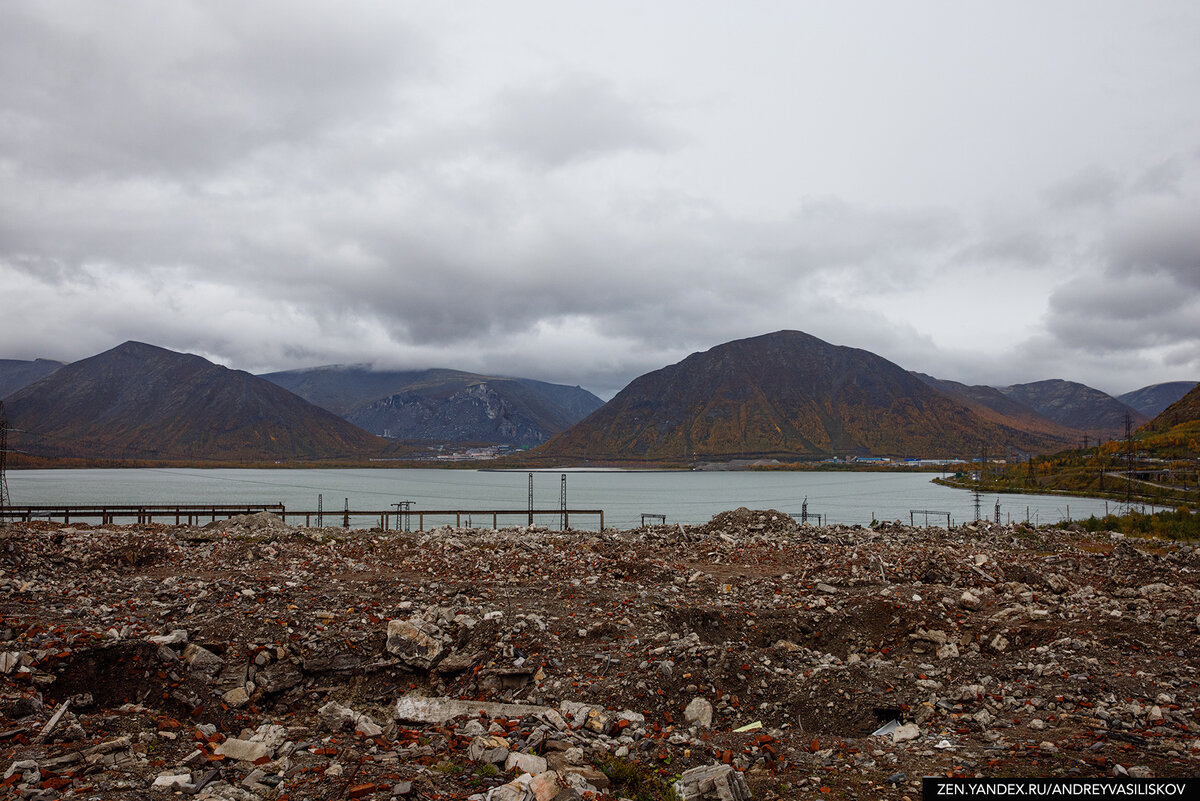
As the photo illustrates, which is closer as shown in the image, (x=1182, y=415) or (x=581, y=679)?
(x=581, y=679)

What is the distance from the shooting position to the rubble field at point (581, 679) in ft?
21.2

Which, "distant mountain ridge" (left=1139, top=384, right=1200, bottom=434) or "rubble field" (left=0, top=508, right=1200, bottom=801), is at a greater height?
"distant mountain ridge" (left=1139, top=384, right=1200, bottom=434)

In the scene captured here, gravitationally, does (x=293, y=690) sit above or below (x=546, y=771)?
below

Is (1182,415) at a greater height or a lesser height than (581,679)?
greater

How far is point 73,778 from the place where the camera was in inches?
235

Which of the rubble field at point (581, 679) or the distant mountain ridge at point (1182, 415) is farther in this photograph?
the distant mountain ridge at point (1182, 415)

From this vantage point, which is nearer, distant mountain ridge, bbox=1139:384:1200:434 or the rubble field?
the rubble field

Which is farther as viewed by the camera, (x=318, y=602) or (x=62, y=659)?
(x=318, y=602)

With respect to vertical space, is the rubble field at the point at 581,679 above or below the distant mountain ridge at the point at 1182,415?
below

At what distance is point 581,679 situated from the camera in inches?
388

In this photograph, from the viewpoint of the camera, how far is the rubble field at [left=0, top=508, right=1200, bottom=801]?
6.45 meters

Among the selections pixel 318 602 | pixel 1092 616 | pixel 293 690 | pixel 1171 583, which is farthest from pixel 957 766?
pixel 1171 583

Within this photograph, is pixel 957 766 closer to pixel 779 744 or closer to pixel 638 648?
pixel 779 744

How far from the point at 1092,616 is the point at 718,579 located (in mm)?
8250
